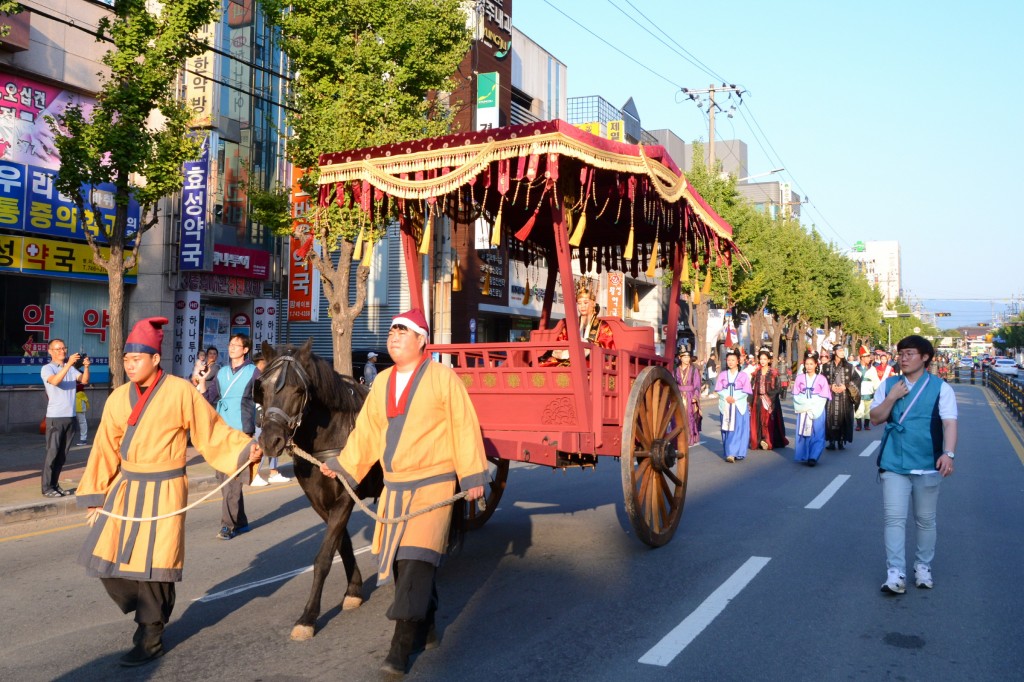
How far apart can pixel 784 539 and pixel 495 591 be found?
311 centimetres

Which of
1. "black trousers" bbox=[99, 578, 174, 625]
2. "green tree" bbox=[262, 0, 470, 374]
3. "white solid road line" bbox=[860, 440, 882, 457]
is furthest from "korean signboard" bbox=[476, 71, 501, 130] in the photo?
"black trousers" bbox=[99, 578, 174, 625]

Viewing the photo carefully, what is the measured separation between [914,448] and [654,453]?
220cm

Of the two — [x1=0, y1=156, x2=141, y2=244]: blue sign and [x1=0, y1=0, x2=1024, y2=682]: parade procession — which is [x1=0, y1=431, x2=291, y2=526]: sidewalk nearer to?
[x1=0, y1=0, x2=1024, y2=682]: parade procession

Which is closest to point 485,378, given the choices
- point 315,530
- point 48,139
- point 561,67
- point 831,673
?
point 315,530

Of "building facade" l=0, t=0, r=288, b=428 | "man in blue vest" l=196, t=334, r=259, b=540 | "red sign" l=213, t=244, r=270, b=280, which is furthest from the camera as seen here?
"red sign" l=213, t=244, r=270, b=280

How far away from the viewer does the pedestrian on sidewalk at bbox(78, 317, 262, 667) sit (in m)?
4.58

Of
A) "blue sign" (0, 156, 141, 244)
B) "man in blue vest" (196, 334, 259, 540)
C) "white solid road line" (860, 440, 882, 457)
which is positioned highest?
"blue sign" (0, 156, 141, 244)

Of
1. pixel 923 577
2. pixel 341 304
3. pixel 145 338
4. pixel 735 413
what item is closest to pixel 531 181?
pixel 145 338

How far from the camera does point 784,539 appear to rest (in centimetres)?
771

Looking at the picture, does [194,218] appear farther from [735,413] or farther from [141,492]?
[141,492]

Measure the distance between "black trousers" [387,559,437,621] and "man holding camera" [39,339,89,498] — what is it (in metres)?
6.86

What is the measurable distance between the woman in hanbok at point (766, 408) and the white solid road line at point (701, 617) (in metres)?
8.51

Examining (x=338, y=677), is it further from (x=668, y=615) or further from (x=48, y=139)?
(x=48, y=139)

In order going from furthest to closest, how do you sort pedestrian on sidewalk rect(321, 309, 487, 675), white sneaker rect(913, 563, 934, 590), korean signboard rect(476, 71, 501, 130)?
korean signboard rect(476, 71, 501, 130) < white sneaker rect(913, 563, 934, 590) < pedestrian on sidewalk rect(321, 309, 487, 675)
